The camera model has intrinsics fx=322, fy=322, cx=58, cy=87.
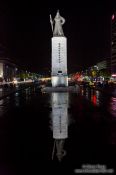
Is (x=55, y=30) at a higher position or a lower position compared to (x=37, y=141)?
higher

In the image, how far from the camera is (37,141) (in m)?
12.0

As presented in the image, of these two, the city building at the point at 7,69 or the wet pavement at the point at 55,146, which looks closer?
the wet pavement at the point at 55,146

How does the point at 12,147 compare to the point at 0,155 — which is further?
the point at 12,147

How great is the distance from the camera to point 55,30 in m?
60.9

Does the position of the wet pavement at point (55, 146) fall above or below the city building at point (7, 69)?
below

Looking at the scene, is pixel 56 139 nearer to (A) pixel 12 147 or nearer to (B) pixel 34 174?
(A) pixel 12 147

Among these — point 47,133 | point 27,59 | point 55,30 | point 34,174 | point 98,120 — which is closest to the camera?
point 34,174

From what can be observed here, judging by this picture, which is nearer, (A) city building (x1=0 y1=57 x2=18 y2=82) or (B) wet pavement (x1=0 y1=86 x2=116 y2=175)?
(B) wet pavement (x1=0 y1=86 x2=116 y2=175)

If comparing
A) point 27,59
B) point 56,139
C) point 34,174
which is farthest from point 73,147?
point 27,59

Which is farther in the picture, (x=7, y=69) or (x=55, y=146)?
(x=7, y=69)

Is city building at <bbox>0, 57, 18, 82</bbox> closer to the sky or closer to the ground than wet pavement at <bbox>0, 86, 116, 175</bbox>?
closer to the sky

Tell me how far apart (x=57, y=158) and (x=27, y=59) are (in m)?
150

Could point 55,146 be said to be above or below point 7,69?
below

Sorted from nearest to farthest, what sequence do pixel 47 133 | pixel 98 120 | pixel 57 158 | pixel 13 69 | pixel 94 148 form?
1. pixel 57 158
2. pixel 94 148
3. pixel 47 133
4. pixel 98 120
5. pixel 13 69
